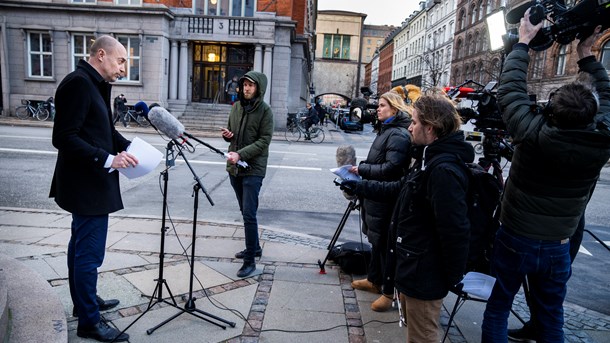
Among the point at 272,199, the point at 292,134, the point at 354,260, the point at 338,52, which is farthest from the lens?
the point at 338,52

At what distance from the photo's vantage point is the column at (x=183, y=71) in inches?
982

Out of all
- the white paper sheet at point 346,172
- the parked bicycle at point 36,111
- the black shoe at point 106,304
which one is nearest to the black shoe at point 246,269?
the black shoe at point 106,304

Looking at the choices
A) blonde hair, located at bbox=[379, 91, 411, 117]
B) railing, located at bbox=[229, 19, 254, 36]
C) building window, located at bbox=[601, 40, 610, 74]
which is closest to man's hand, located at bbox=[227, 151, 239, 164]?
blonde hair, located at bbox=[379, 91, 411, 117]

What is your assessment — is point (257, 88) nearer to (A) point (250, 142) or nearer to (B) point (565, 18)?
(A) point (250, 142)

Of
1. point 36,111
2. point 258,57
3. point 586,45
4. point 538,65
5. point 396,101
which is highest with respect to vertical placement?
point 538,65

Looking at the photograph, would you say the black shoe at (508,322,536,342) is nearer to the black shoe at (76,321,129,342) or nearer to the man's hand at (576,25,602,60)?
the man's hand at (576,25,602,60)

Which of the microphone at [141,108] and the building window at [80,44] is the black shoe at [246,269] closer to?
the microphone at [141,108]

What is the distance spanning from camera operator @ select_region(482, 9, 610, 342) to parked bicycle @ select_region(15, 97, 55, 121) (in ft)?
82.9

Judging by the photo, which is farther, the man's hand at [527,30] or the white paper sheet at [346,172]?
the white paper sheet at [346,172]

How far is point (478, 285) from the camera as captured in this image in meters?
3.26

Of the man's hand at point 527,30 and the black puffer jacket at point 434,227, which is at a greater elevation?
the man's hand at point 527,30

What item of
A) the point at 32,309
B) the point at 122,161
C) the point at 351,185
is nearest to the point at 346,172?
the point at 351,185

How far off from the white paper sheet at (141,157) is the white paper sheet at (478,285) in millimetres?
2417

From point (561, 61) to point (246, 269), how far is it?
37707 mm
